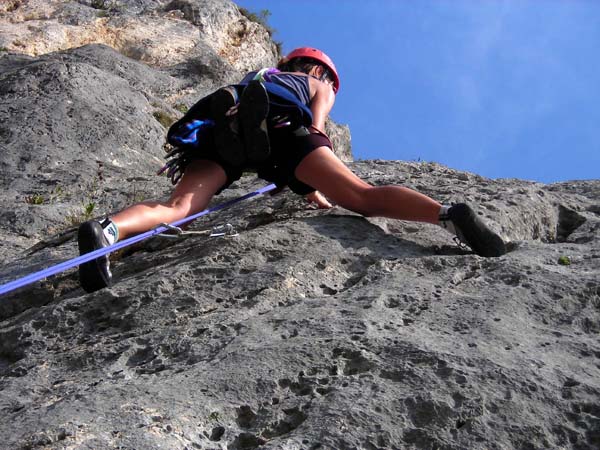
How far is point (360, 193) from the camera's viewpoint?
4.58 m

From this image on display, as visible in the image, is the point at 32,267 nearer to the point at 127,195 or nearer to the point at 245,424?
the point at 127,195

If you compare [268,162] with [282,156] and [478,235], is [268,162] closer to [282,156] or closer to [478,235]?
[282,156]

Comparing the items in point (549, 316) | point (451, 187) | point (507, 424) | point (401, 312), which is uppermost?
point (451, 187)

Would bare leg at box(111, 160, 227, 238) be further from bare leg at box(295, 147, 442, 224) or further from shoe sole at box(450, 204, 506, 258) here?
shoe sole at box(450, 204, 506, 258)

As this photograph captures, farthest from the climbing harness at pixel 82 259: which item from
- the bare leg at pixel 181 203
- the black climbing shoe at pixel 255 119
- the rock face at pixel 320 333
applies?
the black climbing shoe at pixel 255 119

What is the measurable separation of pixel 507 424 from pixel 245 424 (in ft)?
2.64

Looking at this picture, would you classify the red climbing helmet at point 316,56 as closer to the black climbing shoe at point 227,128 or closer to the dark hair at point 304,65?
the dark hair at point 304,65

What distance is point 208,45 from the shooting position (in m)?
12.5

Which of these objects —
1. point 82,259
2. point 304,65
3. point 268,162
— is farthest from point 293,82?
point 82,259

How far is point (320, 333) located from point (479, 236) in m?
1.27

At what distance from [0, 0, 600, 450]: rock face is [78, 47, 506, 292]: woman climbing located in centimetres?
13

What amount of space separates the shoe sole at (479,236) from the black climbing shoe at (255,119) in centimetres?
114

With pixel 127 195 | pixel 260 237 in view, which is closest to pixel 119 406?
pixel 260 237

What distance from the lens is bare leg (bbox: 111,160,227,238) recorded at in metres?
4.31
